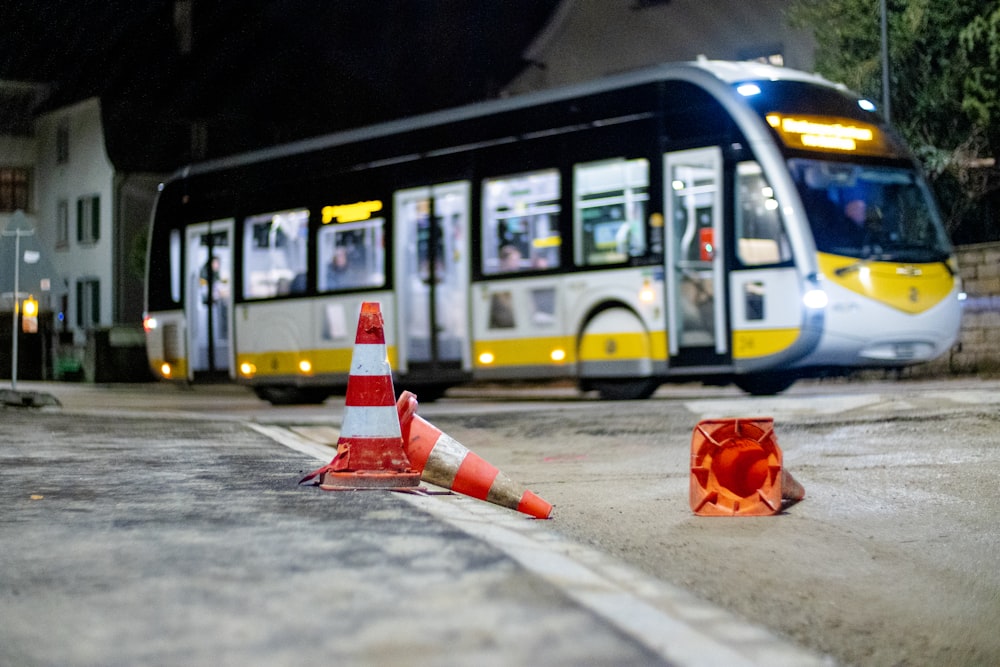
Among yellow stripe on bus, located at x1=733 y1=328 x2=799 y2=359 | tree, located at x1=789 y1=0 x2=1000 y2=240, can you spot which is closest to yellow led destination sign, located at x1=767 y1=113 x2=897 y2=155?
yellow stripe on bus, located at x1=733 y1=328 x2=799 y2=359

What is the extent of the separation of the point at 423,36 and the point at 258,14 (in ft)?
24.8

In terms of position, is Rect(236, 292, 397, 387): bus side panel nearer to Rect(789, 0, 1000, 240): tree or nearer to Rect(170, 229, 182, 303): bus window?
Rect(170, 229, 182, 303): bus window

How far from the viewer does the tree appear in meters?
26.5

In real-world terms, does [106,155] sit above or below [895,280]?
above

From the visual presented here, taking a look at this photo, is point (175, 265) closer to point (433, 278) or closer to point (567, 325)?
point (433, 278)

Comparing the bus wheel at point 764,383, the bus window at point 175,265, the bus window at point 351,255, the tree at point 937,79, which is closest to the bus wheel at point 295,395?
the bus window at point 351,255

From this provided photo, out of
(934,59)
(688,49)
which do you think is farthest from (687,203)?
(688,49)

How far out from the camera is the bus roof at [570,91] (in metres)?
16.3

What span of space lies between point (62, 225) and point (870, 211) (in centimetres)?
4340

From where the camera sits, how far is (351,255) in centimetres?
2020

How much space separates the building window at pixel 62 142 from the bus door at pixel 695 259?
42221 mm

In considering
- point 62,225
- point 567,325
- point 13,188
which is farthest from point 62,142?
point 567,325

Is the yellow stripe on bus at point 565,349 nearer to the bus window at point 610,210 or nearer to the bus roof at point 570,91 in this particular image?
the bus window at point 610,210

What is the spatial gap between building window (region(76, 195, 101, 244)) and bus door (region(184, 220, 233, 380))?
30014mm
